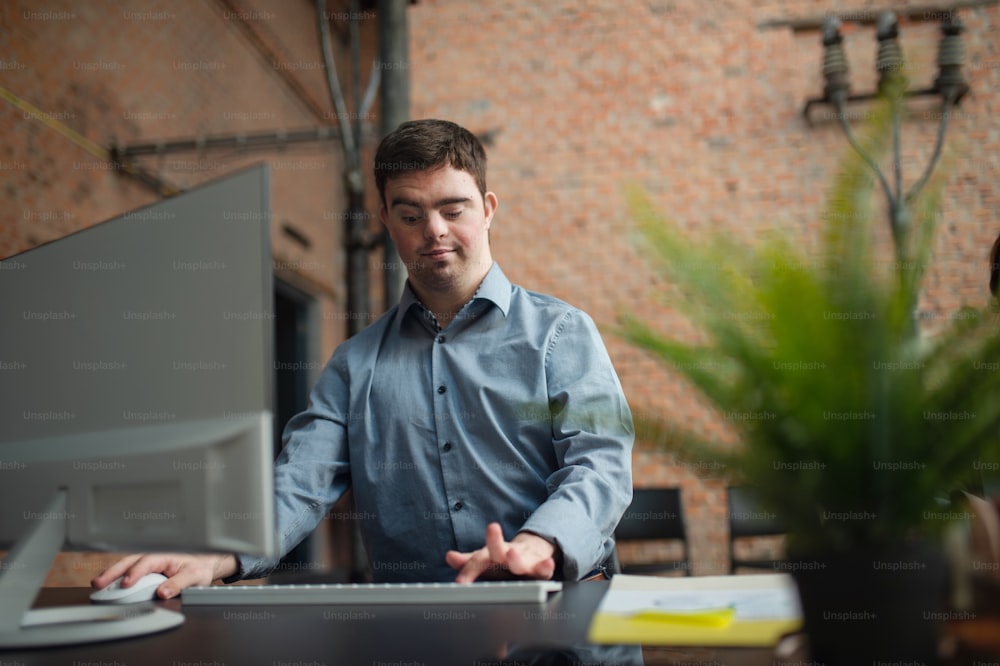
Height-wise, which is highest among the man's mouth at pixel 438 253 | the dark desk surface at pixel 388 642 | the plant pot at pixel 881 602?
the man's mouth at pixel 438 253

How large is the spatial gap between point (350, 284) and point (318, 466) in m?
2.73

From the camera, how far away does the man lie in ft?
4.98

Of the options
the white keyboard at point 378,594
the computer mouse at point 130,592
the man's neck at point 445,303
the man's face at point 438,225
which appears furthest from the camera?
the man's neck at point 445,303

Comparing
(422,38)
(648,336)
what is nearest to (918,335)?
(648,336)

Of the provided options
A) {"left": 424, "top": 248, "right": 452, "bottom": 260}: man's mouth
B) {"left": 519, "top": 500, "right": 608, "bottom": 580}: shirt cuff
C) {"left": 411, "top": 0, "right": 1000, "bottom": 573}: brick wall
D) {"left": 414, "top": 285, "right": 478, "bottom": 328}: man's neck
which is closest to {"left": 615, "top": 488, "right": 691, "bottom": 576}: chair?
{"left": 411, "top": 0, "right": 1000, "bottom": 573}: brick wall

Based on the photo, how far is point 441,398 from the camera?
62.5 inches

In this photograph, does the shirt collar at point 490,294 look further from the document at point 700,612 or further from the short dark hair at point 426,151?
the document at point 700,612

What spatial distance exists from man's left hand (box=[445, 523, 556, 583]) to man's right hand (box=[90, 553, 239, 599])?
15.4 inches

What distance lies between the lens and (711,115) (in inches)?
217

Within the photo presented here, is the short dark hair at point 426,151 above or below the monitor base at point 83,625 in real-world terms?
above

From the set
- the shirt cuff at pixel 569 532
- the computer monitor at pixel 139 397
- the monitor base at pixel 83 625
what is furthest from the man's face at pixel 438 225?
the monitor base at pixel 83 625

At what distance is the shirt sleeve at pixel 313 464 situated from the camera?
1.46 metres

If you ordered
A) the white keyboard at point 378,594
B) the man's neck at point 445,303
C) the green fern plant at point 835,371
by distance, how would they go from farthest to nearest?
the man's neck at point 445,303 → the white keyboard at point 378,594 → the green fern plant at point 835,371

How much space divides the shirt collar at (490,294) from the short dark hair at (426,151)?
194 millimetres
